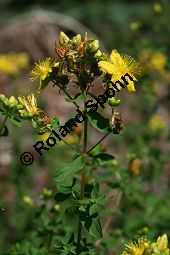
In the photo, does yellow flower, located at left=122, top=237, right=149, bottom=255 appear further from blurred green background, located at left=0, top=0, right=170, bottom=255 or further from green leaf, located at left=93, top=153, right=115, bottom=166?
Answer: blurred green background, located at left=0, top=0, right=170, bottom=255

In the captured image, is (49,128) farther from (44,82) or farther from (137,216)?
(137,216)

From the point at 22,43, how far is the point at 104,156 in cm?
558

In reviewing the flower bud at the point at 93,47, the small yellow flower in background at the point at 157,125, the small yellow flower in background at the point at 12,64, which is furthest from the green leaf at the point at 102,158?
the small yellow flower in background at the point at 12,64

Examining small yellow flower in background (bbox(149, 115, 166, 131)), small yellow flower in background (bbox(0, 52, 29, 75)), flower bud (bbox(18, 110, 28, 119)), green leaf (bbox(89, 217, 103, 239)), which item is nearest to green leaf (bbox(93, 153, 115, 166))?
green leaf (bbox(89, 217, 103, 239))

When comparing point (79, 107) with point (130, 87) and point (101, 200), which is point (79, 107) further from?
point (101, 200)

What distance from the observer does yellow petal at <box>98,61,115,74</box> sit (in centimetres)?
225

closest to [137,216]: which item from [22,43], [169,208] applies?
[169,208]

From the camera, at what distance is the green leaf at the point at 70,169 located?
2.25 m

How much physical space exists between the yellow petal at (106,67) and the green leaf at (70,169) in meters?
0.37

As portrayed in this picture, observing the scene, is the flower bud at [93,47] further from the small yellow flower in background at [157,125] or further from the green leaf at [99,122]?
the small yellow flower in background at [157,125]

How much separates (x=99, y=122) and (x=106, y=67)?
22 cm

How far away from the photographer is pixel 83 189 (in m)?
2.33

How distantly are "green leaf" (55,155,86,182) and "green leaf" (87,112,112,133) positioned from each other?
0.15 metres

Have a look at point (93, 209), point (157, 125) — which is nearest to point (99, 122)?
point (93, 209)
